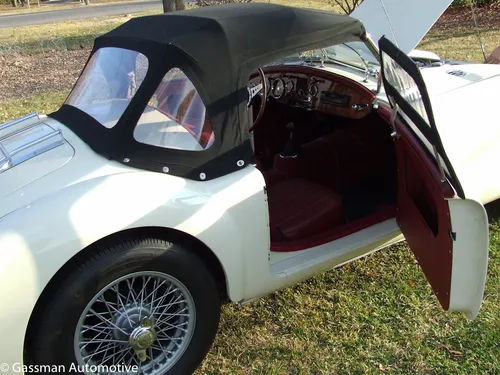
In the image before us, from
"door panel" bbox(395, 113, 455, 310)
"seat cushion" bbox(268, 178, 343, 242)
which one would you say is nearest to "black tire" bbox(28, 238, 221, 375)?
"seat cushion" bbox(268, 178, 343, 242)

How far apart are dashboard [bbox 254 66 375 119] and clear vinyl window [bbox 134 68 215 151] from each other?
1308mm

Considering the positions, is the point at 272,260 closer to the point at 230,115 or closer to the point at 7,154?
the point at 230,115

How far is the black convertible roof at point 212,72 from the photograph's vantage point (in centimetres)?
229

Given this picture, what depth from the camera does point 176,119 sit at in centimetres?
237

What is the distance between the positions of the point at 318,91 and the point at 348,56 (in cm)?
34

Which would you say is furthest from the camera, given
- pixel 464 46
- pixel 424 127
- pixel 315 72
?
pixel 464 46

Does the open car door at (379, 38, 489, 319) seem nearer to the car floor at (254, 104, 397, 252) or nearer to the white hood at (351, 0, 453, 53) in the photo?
the car floor at (254, 104, 397, 252)

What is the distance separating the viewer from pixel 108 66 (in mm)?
2734

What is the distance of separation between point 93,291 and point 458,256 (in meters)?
1.61

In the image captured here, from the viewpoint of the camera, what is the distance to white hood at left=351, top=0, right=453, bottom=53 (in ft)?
12.4

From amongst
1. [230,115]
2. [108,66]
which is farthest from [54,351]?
[108,66]

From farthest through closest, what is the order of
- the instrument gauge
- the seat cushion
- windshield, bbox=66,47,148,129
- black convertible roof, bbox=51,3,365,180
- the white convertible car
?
the instrument gauge < the seat cushion < windshield, bbox=66,47,148,129 < black convertible roof, bbox=51,3,365,180 < the white convertible car

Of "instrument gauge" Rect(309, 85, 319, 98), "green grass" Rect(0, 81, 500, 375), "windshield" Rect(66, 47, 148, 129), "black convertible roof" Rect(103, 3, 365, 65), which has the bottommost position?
"green grass" Rect(0, 81, 500, 375)

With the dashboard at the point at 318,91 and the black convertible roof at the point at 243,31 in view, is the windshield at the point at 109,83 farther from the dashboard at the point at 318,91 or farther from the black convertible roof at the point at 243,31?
the dashboard at the point at 318,91
